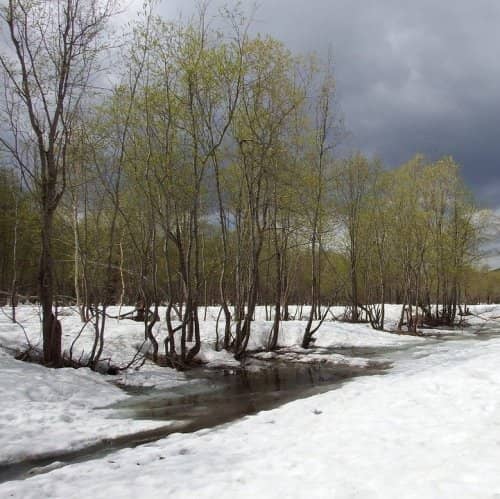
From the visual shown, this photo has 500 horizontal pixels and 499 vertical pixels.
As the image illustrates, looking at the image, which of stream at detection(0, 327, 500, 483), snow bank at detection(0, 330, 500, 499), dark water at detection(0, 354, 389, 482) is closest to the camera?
snow bank at detection(0, 330, 500, 499)

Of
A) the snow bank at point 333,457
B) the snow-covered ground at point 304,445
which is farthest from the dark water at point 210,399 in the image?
the snow bank at point 333,457

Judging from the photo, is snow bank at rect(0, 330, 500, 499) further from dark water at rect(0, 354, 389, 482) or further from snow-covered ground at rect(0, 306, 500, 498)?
dark water at rect(0, 354, 389, 482)

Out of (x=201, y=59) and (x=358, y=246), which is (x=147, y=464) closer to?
(x=201, y=59)

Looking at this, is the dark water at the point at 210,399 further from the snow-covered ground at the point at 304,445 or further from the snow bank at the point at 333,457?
the snow bank at the point at 333,457

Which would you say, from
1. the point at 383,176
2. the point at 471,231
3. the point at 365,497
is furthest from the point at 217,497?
the point at 471,231

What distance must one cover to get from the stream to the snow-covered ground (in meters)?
0.43

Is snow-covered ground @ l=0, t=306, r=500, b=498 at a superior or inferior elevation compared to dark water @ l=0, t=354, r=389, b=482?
superior

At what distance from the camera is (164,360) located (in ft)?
48.3

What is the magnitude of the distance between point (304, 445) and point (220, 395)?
5.24 m

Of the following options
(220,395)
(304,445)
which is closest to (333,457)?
(304,445)

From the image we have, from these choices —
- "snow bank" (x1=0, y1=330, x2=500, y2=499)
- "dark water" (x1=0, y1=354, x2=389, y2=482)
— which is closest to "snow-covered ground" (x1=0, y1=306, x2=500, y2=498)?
"snow bank" (x1=0, y1=330, x2=500, y2=499)

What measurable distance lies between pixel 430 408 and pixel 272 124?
41.0 feet

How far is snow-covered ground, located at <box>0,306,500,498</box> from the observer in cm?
417

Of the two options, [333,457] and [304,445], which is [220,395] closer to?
[304,445]
